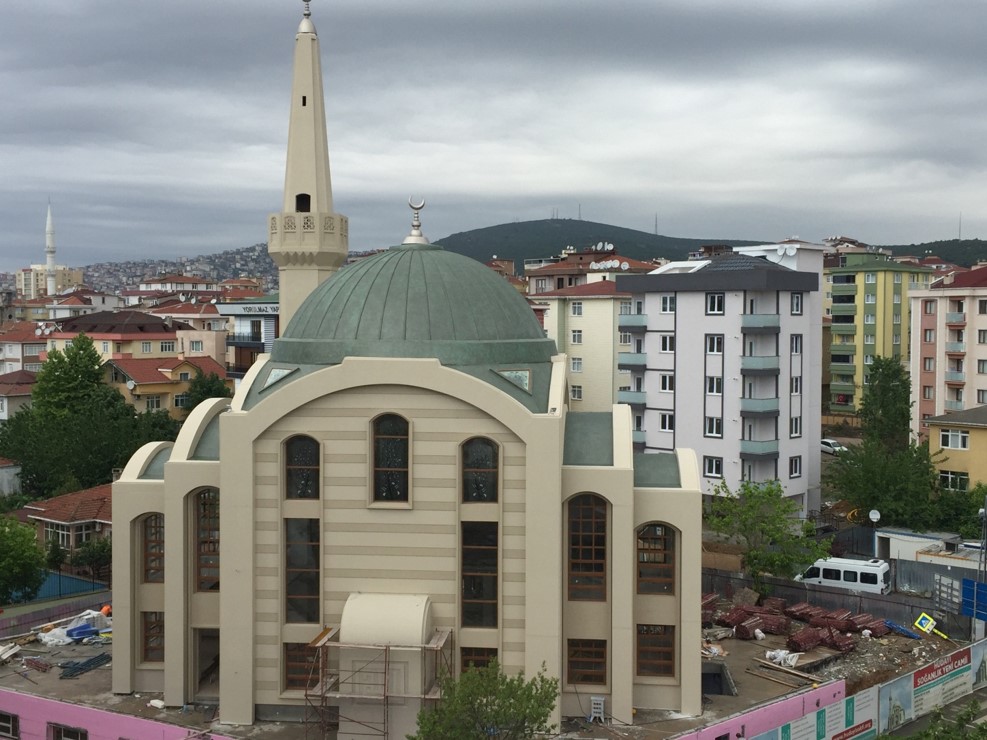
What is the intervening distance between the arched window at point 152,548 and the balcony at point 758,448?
29953mm

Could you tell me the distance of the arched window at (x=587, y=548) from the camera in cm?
2552

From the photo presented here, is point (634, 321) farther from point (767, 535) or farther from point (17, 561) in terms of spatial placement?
point (17, 561)

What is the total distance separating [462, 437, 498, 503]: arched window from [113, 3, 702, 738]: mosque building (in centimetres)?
4

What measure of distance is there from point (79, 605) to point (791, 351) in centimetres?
3376

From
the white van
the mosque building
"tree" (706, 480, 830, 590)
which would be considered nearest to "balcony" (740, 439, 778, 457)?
"tree" (706, 480, 830, 590)

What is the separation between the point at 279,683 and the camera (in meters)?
25.3

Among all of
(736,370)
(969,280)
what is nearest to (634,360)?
(736,370)

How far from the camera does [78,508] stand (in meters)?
44.8

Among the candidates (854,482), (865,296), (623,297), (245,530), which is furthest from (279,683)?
(865,296)

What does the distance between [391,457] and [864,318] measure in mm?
63374

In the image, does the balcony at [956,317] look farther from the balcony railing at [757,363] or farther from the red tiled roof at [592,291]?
the red tiled roof at [592,291]

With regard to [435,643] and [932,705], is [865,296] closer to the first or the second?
[932,705]

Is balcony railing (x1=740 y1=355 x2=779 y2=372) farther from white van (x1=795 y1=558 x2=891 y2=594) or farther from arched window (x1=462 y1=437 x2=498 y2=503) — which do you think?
arched window (x1=462 y1=437 x2=498 y2=503)

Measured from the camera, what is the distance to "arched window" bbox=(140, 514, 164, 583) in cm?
2736
